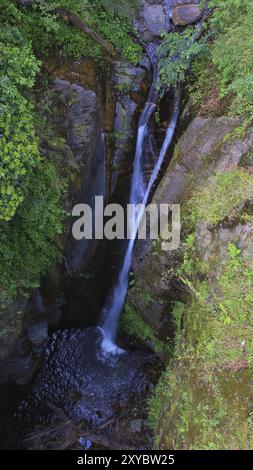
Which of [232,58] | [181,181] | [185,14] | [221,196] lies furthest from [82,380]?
[185,14]

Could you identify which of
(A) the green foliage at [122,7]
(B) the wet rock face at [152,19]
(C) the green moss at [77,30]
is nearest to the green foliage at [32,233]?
(C) the green moss at [77,30]

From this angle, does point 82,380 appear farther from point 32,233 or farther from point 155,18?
point 155,18

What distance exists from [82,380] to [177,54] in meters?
6.79

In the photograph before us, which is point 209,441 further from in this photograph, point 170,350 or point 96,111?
point 96,111

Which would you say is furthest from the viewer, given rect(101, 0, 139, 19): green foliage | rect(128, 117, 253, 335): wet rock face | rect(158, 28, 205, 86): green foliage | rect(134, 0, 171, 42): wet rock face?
rect(134, 0, 171, 42): wet rock face

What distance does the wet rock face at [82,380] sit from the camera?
25.0 ft

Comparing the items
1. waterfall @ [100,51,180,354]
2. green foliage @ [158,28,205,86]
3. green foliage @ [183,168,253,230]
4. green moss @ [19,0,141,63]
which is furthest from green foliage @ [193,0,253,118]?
green moss @ [19,0,141,63]

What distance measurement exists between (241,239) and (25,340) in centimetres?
443

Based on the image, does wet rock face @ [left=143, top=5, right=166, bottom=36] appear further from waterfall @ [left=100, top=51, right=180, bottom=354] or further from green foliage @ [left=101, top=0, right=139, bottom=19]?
waterfall @ [left=100, top=51, right=180, bottom=354]

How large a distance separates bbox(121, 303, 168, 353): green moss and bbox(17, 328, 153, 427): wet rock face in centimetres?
67

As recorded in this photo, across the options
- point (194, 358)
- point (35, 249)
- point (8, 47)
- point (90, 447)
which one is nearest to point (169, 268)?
point (194, 358)

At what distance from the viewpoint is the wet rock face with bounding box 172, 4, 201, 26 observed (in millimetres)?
7977

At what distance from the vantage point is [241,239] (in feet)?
16.5

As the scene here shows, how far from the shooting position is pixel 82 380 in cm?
797
